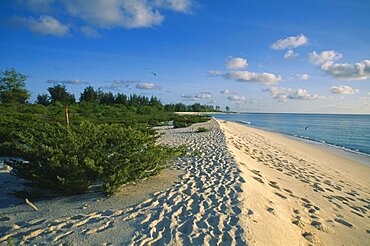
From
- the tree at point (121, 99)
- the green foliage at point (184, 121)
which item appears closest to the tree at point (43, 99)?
the tree at point (121, 99)

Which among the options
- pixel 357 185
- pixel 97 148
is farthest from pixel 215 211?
pixel 357 185

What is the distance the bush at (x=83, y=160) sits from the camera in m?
4.16

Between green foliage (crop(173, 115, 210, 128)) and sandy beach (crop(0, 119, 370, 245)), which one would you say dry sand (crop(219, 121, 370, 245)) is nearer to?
sandy beach (crop(0, 119, 370, 245))

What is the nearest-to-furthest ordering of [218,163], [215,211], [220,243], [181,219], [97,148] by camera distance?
[220,243]
[181,219]
[215,211]
[97,148]
[218,163]

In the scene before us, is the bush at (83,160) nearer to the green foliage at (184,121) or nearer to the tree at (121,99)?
the green foliage at (184,121)

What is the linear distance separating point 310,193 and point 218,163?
2611 mm

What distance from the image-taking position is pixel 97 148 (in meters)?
4.93

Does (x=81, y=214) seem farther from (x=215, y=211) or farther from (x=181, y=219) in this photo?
(x=215, y=211)

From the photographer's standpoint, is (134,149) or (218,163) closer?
(134,149)

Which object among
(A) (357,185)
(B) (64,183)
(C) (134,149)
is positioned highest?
(C) (134,149)

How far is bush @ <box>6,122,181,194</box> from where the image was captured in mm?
4156

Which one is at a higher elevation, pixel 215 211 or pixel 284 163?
pixel 215 211

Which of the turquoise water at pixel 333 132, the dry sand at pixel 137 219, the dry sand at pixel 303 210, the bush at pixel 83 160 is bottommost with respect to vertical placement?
the turquoise water at pixel 333 132

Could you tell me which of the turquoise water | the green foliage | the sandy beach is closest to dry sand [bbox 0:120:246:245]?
the sandy beach
